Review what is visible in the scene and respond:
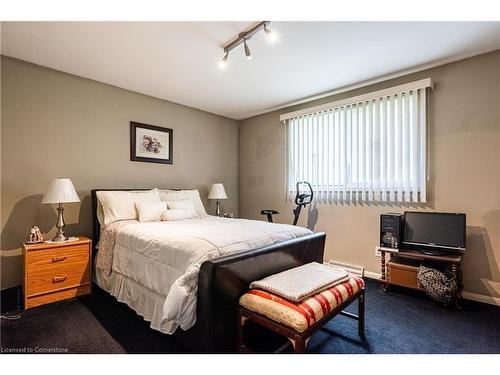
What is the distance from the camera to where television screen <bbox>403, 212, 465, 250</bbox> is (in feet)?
8.54

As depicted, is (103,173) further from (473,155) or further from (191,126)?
(473,155)

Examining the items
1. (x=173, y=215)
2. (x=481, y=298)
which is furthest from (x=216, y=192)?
(x=481, y=298)

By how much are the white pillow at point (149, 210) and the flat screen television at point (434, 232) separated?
114 inches

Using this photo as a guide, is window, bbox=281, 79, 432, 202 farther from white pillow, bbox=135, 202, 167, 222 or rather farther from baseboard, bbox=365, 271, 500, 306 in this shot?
white pillow, bbox=135, 202, 167, 222

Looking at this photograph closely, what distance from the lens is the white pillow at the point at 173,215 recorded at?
309 cm

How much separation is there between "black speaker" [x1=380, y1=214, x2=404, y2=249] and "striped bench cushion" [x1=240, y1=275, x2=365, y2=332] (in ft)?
4.65

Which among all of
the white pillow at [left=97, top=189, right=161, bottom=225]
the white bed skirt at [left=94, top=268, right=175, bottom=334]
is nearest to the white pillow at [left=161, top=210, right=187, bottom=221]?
the white pillow at [left=97, top=189, right=161, bottom=225]

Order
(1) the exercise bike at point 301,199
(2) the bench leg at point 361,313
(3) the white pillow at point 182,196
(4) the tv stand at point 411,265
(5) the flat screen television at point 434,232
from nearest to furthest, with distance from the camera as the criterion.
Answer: (2) the bench leg at point 361,313
(4) the tv stand at point 411,265
(5) the flat screen television at point 434,232
(3) the white pillow at point 182,196
(1) the exercise bike at point 301,199

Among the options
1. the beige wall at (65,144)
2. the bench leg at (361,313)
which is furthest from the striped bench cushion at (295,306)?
the beige wall at (65,144)

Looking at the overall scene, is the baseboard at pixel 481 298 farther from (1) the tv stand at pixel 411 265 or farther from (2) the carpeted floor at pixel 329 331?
(1) the tv stand at pixel 411 265

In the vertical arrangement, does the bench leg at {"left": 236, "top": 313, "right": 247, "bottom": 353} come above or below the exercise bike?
below

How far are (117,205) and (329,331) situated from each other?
8.41 ft
